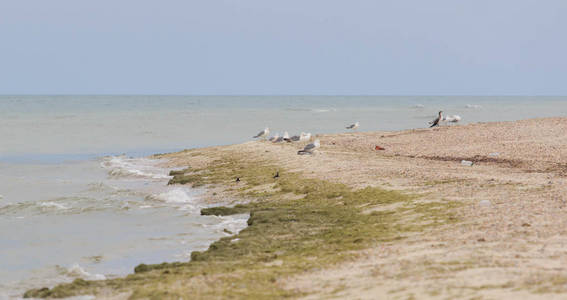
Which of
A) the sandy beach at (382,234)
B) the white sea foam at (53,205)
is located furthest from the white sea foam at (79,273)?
the white sea foam at (53,205)

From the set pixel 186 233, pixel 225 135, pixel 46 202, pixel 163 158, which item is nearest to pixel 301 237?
pixel 186 233

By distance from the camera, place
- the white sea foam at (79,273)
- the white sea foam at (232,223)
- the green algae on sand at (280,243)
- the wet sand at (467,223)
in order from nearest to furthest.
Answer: the wet sand at (467,223) < the green algae on sand at (280,243) < the white sea foam at (79,273) < the white sea foam at (232,223)

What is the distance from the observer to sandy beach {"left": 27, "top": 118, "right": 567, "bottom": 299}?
10.7 metres

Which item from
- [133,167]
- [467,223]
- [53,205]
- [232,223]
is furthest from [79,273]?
[133,167]

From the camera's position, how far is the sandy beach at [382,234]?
35.2 feet

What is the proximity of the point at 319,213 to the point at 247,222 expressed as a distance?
195cm

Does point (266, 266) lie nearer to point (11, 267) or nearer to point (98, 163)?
point (11, 267)

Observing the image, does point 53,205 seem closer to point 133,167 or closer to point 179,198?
point 179,198

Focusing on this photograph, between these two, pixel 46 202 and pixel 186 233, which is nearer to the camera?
pixel 186 233

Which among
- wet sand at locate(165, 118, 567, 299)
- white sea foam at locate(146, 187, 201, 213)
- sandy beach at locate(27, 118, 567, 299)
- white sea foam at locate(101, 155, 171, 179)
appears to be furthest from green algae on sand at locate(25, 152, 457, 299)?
white sea foam at locate(101, 155, 171, 179)

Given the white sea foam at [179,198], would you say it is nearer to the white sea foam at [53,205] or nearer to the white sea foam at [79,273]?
the white sea foam at [53,205]

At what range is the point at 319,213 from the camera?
18.4 meters

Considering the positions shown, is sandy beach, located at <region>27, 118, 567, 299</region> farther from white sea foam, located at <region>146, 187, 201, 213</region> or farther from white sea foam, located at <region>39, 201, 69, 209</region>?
white sea foam, located at <region>39, 201, 69, 209</region>

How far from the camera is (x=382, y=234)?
14.7 meters
